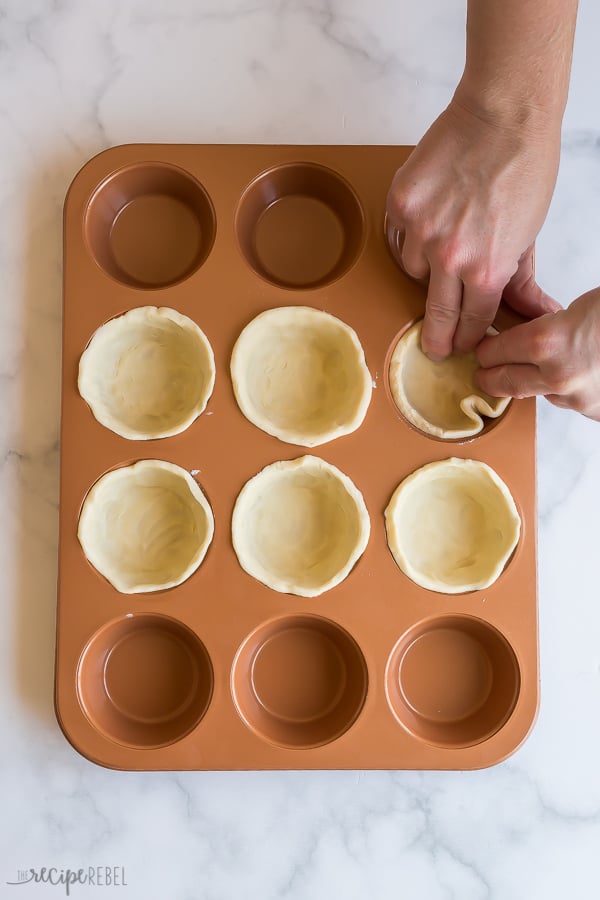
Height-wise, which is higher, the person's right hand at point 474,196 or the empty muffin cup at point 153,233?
the person's right hand at point 474,196

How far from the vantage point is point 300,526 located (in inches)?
77.0

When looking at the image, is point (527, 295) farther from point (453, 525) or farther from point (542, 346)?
point (453, 525)

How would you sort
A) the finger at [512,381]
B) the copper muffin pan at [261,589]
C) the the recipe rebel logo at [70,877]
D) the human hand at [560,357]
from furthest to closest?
the the recipe rebel logo at [70,877] → the copper muffin pan at [261,589] → the finger at [512,381] → the human hand at [560,357]

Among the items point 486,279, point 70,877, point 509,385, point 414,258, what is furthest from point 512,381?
point 70,877

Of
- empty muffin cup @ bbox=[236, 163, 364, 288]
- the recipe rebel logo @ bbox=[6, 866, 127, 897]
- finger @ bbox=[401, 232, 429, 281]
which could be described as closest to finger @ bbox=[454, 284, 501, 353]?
finger @ bbox=[401, 232, 429, 281]

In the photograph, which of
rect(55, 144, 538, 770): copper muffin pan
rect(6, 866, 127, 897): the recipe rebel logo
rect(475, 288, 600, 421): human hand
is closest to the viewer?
rect(475, 288, 600, 421): human hand

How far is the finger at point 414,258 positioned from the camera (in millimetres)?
1681

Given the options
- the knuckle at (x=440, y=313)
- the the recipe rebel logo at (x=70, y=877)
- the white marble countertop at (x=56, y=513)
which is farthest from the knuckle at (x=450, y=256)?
the the recipe rebel logo at (x=70, y=877)

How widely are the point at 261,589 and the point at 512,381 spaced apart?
74cm

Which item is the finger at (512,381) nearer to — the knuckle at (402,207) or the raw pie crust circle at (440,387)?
the raw pie crust circle at (440,387)

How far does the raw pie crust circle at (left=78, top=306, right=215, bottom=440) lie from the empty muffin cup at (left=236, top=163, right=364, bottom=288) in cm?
27

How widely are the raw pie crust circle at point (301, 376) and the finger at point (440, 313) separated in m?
0.17

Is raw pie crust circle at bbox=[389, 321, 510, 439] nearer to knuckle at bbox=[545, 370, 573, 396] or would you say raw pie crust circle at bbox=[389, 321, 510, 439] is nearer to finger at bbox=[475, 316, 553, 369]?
finger at bbox=[475, 316, 553, 369]

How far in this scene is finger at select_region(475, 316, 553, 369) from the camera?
64.3 inches
